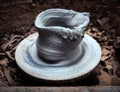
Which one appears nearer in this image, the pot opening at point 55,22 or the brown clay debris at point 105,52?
the pot opening at point 55,22

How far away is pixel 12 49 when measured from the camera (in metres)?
3.30

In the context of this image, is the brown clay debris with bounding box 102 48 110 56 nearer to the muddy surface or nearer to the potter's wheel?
the muddy surface

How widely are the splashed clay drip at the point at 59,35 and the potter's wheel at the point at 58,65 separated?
0.09 meters

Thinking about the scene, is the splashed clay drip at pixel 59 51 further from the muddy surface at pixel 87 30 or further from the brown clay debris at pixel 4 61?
the brown clay debris at pixel 4 61

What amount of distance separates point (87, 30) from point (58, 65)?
105 cm

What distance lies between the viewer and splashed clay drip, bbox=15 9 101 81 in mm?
2598

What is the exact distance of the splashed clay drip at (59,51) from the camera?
2.60 metres

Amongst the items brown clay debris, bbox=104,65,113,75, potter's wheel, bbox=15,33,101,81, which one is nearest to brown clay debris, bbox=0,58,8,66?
potter's wheel, bbox=15,33,101,81

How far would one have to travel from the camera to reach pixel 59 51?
2693 mm

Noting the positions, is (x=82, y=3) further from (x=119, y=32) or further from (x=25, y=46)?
(x=25, y=46)

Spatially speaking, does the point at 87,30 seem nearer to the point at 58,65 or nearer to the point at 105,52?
the point at 105,52

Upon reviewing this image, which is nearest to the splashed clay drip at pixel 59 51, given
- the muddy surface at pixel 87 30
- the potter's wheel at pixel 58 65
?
the potter's wheel at pixel 58 65

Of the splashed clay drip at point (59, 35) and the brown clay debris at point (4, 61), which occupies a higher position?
the splashed clay drip at point (59, 35)

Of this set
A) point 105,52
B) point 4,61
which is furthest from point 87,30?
point 4,61
